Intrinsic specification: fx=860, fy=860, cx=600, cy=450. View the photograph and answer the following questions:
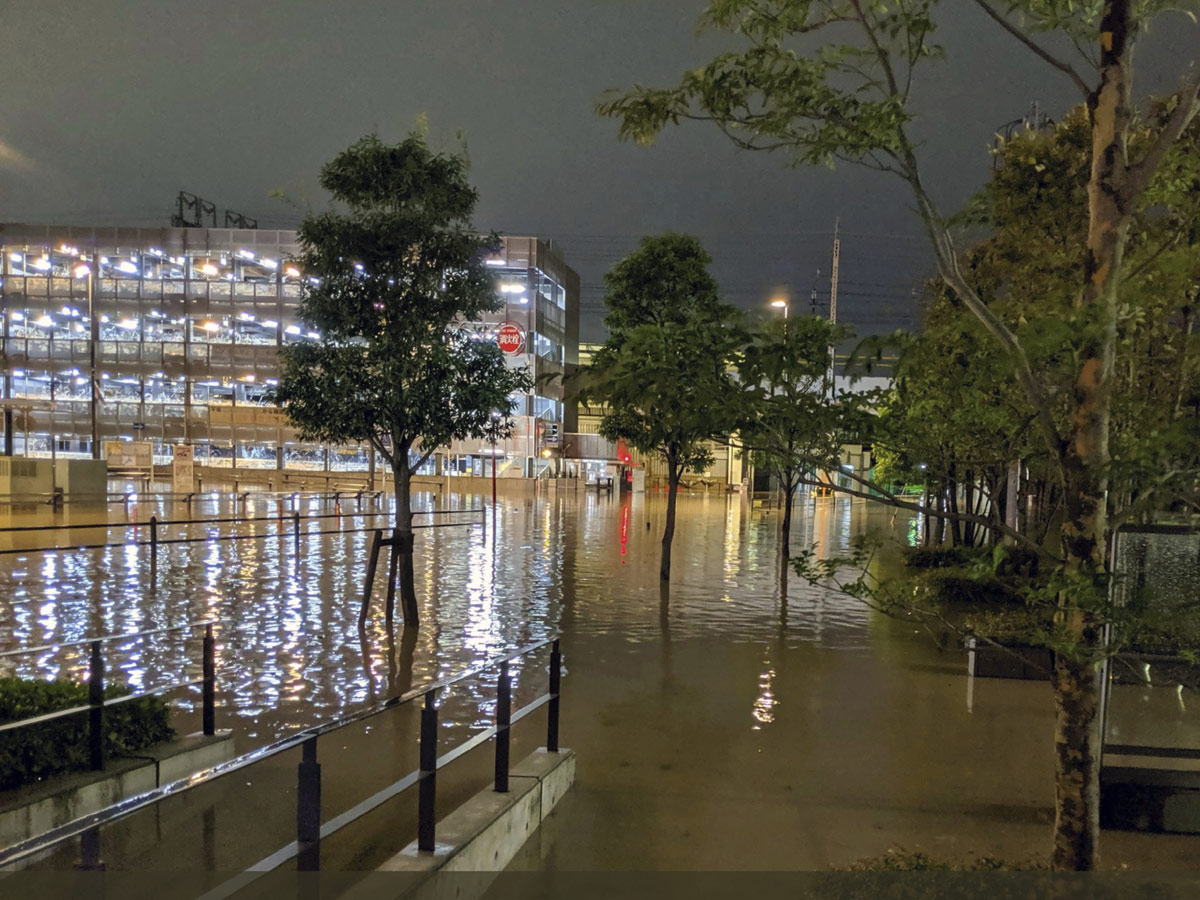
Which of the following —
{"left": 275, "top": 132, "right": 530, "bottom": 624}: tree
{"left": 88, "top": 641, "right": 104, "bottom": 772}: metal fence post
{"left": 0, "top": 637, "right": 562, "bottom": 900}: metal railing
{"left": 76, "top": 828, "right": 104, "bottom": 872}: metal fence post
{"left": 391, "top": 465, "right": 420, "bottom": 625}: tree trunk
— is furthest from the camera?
{"left": 391, "top": 465, "right": 420, "bottom": 625}: tree trunk

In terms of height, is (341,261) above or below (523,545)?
above

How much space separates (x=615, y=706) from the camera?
793 cm

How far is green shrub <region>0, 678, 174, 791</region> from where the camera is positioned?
15.2ft

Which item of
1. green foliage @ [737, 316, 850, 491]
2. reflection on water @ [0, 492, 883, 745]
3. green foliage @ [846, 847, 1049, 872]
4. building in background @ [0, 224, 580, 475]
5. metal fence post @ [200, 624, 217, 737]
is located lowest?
reflection on water @ [0, 492, 883, 745]

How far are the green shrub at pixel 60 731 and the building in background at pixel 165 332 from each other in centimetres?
5372

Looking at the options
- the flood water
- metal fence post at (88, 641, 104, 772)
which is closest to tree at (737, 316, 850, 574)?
the flood water

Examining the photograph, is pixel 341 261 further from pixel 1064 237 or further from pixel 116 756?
pixel 1064 237

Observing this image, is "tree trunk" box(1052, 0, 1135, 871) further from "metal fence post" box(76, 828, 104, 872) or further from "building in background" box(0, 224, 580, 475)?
"building in background" box(0, 224, 580, 475)

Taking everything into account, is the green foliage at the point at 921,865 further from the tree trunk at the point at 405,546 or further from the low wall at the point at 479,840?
the tree trunk at the point at 405,546

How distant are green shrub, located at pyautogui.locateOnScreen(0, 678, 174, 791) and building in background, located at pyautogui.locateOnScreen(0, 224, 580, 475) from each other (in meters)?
53.7

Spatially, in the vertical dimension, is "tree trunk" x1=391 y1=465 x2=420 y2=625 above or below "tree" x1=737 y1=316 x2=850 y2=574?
below

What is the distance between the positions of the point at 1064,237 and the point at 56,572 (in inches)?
642

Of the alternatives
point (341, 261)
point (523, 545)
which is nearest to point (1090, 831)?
point (341, 261)

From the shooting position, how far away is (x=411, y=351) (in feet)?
34.4
